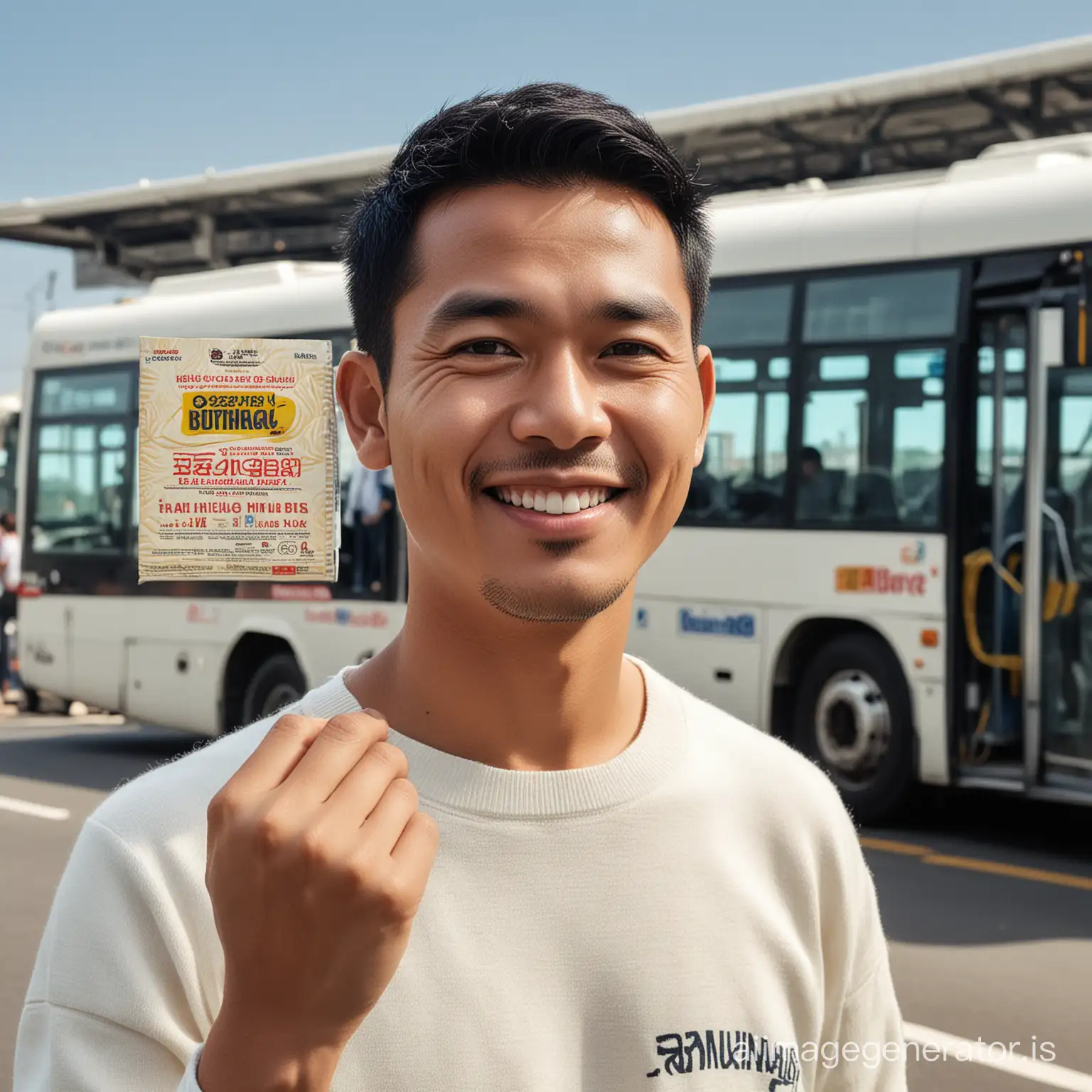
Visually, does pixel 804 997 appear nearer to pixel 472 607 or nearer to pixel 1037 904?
pixel 472 607

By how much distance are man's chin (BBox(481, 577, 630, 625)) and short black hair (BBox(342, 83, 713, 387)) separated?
0.27 metres

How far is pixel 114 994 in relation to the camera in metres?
1.45

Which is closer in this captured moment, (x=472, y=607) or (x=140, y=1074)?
(x=140, y=1074)

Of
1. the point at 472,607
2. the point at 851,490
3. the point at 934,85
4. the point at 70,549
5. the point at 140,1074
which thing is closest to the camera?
the point at 140,1074

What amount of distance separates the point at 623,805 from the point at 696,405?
0.40 m

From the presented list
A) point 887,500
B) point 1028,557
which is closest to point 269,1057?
point 1028,557

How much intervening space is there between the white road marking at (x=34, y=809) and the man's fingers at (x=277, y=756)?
8.65m

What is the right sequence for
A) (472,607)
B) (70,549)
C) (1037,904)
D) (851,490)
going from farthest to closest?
(851,490) < (1037,904) < (70,549) < (472,607)

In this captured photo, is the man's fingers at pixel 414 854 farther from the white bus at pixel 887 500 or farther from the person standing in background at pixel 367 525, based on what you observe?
the white bus at pixel 887 500

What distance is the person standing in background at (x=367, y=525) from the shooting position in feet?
6.88

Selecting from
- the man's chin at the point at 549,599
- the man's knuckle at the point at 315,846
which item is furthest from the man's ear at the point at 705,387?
the man's knuckle at the point at 315,846

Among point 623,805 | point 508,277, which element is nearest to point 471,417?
point 508,277

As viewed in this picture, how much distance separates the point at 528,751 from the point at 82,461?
7.11 ft

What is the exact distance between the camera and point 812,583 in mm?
8961
